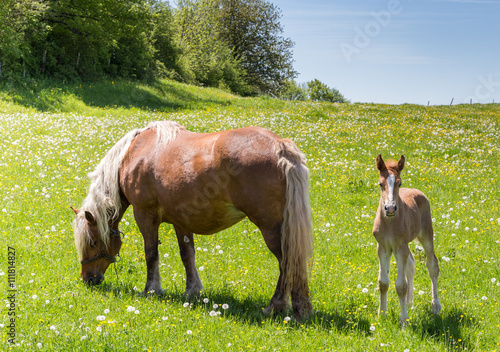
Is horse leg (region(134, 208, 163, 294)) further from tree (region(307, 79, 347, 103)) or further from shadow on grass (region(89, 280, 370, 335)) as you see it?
tree (region(307, 79, 347, 103))

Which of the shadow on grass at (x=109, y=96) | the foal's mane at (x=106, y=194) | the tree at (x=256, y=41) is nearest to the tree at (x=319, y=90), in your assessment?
the tree at (x=256, y=41)

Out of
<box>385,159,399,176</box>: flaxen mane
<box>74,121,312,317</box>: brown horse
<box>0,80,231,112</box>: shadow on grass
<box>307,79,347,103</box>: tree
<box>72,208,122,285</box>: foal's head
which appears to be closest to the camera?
<box>385,159,399,176</box>: flaxen mane

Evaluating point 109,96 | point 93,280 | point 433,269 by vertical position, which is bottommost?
point 93,280

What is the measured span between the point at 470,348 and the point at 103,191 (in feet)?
18.4

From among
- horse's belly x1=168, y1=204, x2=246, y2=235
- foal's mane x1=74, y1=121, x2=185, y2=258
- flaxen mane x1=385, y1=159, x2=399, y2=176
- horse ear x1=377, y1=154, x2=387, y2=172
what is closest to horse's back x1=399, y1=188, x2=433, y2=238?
flaxen mane x1=385, y1=159, x2=399, y2=176

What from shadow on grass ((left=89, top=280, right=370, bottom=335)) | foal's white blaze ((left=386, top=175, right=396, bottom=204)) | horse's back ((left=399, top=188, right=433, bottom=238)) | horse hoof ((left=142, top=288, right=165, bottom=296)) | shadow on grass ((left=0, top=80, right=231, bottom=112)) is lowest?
horse hoof ((left=142, top=288, right=165, bottom=296))

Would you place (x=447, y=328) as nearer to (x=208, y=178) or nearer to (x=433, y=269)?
(x=433, y=269)

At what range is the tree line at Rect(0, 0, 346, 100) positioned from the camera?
27.8 meters

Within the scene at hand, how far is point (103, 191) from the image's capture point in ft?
23.3

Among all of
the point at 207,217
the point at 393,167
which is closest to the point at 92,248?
the point at 207,217

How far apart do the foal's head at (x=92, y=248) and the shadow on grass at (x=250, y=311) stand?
236 millimetres

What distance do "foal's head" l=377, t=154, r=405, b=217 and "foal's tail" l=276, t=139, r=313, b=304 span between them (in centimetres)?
93

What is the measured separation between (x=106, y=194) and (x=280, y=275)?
3.24 meters

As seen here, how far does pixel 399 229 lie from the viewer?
18.3ft
